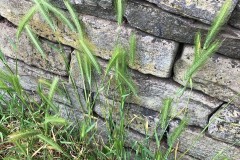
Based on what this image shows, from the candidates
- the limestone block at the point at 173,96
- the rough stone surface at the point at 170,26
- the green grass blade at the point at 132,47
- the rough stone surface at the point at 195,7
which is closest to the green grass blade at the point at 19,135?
the limestone block at the point at 173,96

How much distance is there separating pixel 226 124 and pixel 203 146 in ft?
0.63

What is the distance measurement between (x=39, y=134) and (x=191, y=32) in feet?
2.41

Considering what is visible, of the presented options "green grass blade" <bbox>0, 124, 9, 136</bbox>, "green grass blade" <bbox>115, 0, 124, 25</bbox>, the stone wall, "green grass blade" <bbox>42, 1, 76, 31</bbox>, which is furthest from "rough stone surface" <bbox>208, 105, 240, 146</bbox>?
"green grass blade" <bbox>0, 124, 9, 136</bbox>

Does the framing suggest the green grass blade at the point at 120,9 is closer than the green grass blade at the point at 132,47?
Yes

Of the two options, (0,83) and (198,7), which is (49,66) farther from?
(198,7)

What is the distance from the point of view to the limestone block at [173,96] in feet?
6.00

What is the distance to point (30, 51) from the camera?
208cm

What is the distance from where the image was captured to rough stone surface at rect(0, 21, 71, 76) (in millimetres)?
2025

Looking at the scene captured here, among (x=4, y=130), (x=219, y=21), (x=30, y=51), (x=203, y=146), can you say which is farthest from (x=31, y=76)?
(x=219, y=21)

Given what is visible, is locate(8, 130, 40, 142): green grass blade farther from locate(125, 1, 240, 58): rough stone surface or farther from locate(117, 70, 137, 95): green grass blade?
locate(125, 1, 240, 58): rough stone surface

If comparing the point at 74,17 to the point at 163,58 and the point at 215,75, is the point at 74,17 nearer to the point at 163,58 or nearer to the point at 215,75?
the point at 163,58

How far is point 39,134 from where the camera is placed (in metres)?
1.75

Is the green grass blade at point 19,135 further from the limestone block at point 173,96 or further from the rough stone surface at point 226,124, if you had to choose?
the rough stone surface at point 226,124

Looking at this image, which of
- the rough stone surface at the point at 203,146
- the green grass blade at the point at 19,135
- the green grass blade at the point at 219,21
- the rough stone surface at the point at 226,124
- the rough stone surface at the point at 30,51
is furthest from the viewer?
the rough stone surface at the point at 30,51
